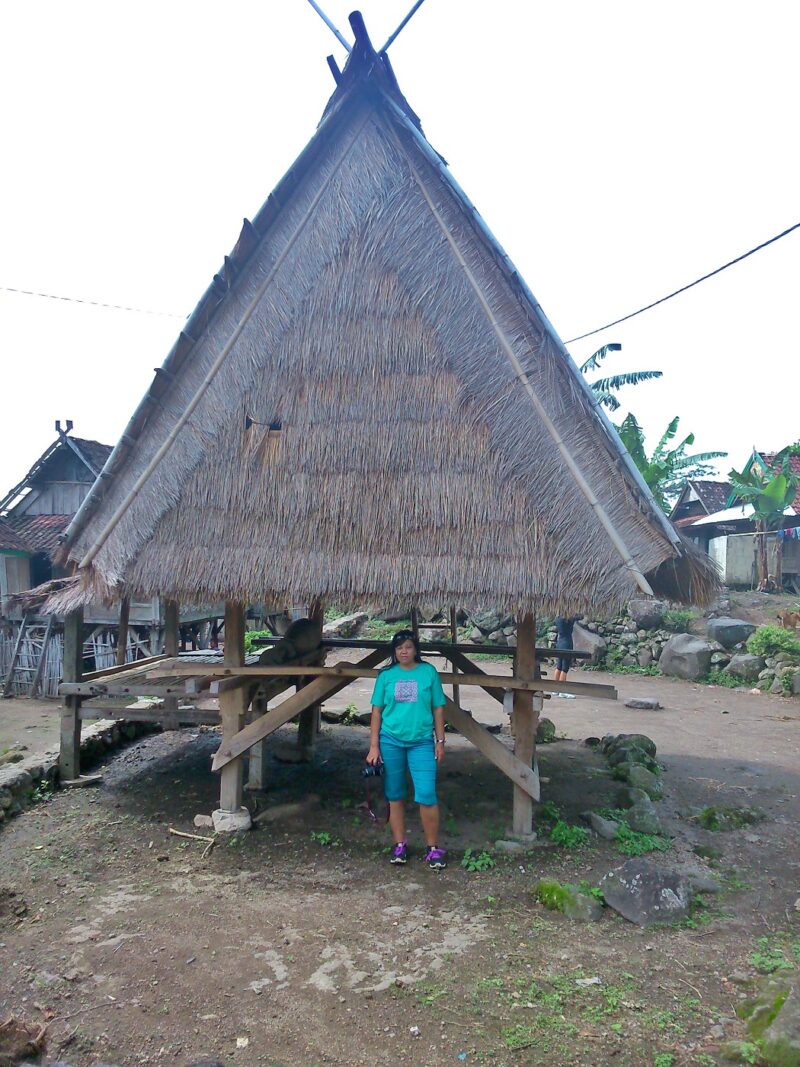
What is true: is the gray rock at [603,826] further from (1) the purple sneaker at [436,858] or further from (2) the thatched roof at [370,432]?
(2) the thatched roof at [370,432]

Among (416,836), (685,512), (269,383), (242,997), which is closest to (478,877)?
(416,836)

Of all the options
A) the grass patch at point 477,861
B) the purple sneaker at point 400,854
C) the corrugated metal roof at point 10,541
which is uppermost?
the corrugated metal roof at point 10,541

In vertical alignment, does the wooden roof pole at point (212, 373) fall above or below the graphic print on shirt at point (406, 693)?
above

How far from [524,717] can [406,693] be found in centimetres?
115

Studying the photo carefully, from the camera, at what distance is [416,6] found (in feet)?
20.2

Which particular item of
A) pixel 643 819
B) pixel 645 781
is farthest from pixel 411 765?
pixel 645 781

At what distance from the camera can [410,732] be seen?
5.30 meters

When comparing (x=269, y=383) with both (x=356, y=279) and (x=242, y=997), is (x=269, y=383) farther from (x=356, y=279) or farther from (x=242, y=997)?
(x=242, y=997)

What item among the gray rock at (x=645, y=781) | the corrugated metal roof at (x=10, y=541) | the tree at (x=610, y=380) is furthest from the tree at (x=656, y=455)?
the corrugated metal roof at (x=10, y=541)

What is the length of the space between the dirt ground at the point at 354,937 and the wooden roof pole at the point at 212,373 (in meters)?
2.58

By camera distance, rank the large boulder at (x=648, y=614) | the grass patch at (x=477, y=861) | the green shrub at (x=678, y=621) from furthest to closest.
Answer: the large boulder at (x=648, y=614) < the green shrub at (x=678, y=621) < the grass patch at (x=477, y=861)

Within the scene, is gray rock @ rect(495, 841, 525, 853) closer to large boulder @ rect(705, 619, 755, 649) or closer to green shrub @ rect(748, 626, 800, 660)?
green shrub @ rect(748, 626, 800, 660)

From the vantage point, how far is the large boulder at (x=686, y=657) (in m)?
14.6

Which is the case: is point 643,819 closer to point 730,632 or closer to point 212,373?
point 212,373
